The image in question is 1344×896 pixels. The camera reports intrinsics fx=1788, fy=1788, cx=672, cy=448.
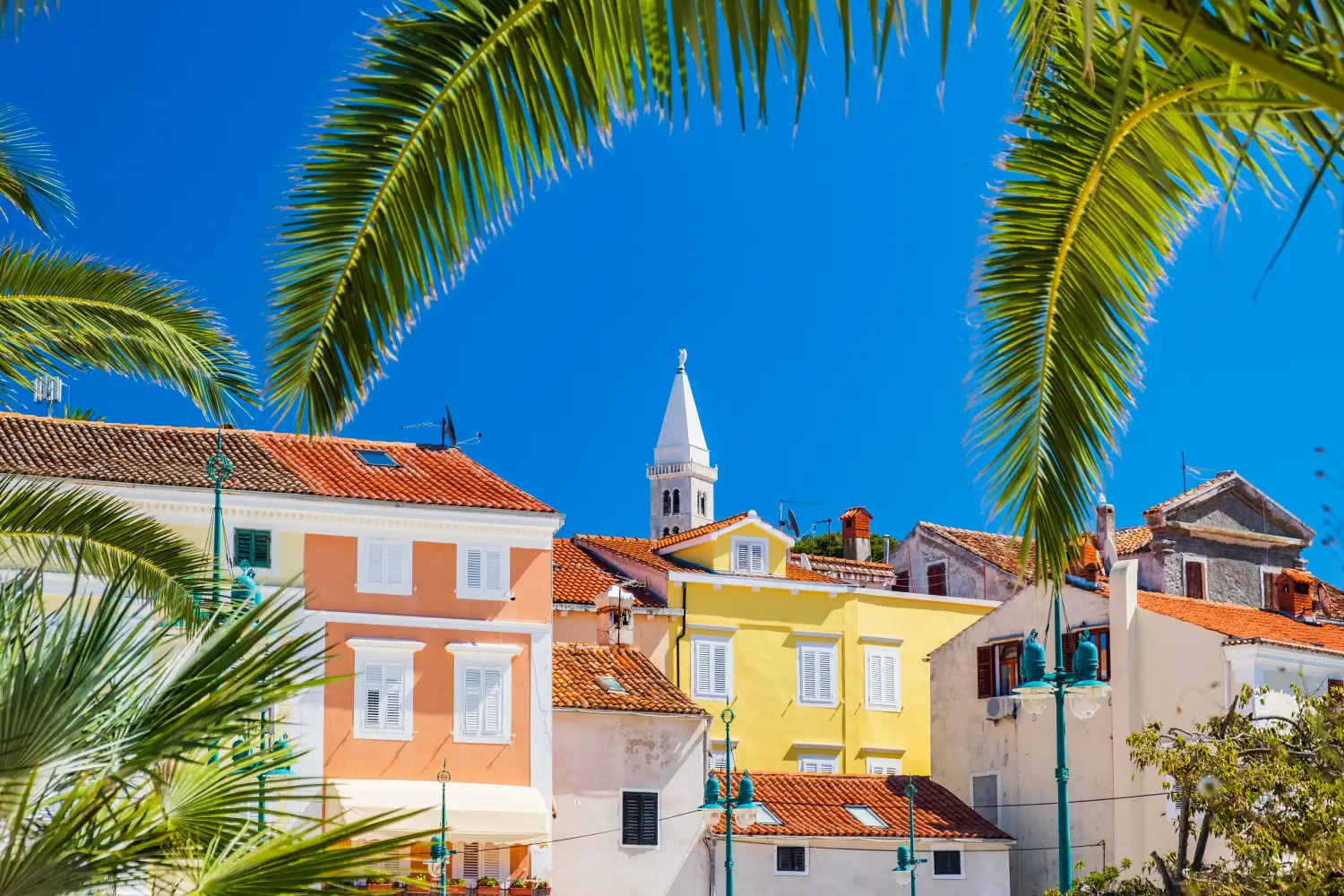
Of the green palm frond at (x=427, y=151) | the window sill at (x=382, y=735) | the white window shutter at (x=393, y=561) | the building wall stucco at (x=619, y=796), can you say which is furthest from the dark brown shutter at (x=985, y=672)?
the green palm frond at (x=427, y=151)

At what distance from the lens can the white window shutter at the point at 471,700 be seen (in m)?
40.5

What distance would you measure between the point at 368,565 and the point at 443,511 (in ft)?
6.90

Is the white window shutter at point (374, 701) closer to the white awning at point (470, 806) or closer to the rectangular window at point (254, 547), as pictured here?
the white awning at point (470, 806)

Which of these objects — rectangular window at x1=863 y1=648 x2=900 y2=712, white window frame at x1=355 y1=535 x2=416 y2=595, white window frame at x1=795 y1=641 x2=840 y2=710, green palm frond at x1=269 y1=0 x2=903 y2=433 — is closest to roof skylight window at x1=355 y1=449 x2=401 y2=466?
white window frame at x1=355 y1=535 x2=416 y2=595

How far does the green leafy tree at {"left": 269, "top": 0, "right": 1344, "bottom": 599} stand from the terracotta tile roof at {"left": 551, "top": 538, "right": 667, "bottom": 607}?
42340 millimetres

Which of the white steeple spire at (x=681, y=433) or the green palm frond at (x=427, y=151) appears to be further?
the white steeple spire at (x=681, y=433)

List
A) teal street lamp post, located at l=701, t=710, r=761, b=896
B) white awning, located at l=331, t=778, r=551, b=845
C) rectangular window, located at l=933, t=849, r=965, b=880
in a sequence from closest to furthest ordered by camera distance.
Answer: teal street lamp post, located at l=701, t=710, r=761, b=896, white awning, located at l=331, t=778, r=551, b=845, rectangular window, located at l=933, t=849, r=965, b=880

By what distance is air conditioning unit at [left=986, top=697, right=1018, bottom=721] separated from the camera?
45031mm

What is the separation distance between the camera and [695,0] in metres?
3.64

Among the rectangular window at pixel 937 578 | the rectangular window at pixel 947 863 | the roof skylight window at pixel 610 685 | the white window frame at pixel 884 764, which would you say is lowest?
the rectangular window at pixel 947 863

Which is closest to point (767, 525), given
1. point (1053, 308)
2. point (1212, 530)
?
point (1212, 530)

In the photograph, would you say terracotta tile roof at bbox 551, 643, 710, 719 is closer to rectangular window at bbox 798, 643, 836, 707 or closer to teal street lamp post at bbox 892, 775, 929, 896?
teal street lamp post at bbox 892, 775, 929, 896

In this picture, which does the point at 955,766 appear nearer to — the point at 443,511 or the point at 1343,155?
the point at 443,511

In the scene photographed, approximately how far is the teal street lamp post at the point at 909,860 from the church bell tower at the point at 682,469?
83754 millimetres
